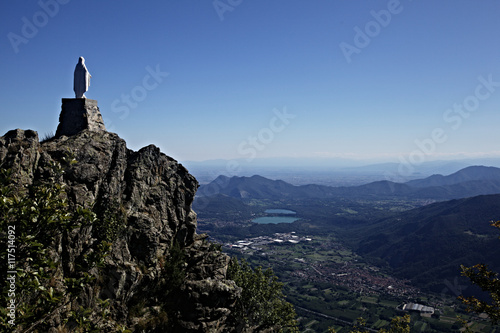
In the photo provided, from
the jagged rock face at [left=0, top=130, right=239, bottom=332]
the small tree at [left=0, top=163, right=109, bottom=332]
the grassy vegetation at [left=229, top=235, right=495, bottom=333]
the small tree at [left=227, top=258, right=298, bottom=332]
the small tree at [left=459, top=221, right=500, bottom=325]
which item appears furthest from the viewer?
the grassy vegetation at [left=229, top=235, right=495, bottom=333]

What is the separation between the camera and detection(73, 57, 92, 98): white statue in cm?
2569

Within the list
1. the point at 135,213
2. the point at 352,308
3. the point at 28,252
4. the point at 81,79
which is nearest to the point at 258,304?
the point at 135,213

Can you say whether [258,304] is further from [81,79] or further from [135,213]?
[81,79]

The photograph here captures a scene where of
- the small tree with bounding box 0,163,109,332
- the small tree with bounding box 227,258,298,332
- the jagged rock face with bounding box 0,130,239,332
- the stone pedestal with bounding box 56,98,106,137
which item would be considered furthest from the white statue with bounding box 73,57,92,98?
the small tree with bounding box 227,258,298,332

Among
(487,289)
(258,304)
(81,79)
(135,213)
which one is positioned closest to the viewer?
(487,289)

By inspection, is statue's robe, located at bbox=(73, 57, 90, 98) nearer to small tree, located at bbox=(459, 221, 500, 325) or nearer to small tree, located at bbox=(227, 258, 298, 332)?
small tree, located at bbox=(227, 258, 298, 332)

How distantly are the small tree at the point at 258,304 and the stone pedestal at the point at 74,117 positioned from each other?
20896 millimetres

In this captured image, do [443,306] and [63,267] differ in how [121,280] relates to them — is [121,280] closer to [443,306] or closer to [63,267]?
[63,267]

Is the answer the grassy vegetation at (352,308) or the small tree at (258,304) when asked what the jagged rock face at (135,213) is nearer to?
the small tree at (258,304)

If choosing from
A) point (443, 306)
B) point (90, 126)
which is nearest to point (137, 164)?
point (90, 126)

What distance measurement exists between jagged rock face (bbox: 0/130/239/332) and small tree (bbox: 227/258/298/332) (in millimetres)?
3522

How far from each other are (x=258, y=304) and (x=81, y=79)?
28535mm

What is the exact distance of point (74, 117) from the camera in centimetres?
2584

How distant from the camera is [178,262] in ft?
83.1
